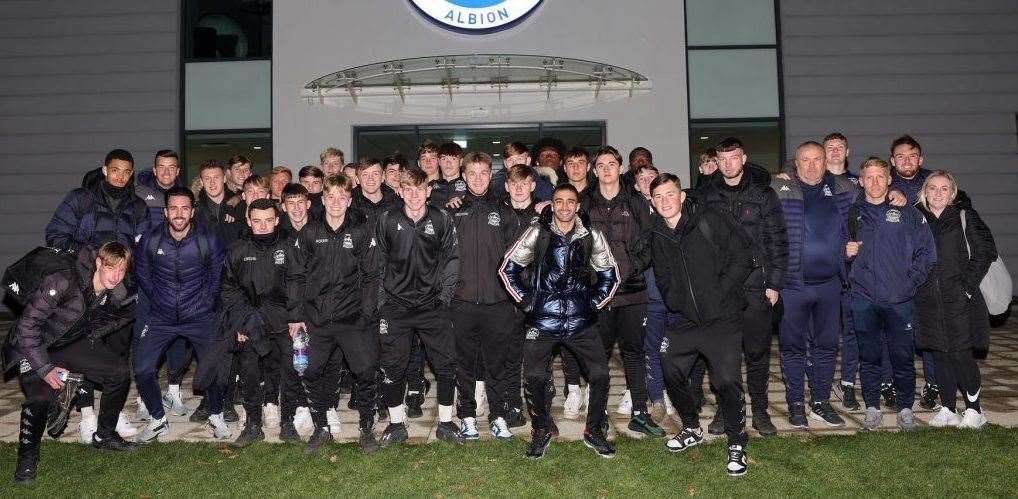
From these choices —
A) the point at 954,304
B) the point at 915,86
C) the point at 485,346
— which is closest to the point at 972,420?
the point at 954,304

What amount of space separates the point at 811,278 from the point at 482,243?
112 inches

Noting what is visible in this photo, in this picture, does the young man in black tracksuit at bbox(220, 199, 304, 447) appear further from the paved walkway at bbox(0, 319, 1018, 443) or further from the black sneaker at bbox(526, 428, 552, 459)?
the black sneaker at bbox(526, 428, 552, 459)

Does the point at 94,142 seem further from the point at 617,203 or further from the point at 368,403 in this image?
the point at 617,203

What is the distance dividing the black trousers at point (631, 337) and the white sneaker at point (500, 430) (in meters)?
1.05

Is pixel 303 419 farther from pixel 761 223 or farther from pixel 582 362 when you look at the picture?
pixel 761 223

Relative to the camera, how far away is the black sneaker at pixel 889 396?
6.30 metres

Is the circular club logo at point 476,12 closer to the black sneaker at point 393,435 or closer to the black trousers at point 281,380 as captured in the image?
the black trousers at point 281,380

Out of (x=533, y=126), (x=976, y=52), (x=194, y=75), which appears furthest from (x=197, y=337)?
(x=976, y=52)

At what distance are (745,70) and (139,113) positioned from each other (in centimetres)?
1203

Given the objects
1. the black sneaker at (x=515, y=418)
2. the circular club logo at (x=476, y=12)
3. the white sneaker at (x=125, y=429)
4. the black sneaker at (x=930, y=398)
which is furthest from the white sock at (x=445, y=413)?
the circular club logo at (x=476, y=12)

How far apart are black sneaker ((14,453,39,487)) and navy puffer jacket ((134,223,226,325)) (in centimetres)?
139

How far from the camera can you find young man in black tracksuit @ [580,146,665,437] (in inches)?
220

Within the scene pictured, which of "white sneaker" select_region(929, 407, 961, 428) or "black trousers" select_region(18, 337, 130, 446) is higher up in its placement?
"black trousers" select_region(18, 337, 130, 446)

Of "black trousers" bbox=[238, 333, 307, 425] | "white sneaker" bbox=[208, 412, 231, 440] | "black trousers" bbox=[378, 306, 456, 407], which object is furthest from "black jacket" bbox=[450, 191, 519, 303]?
"white sneaker" bbox=[208, 412, 231, 440]
